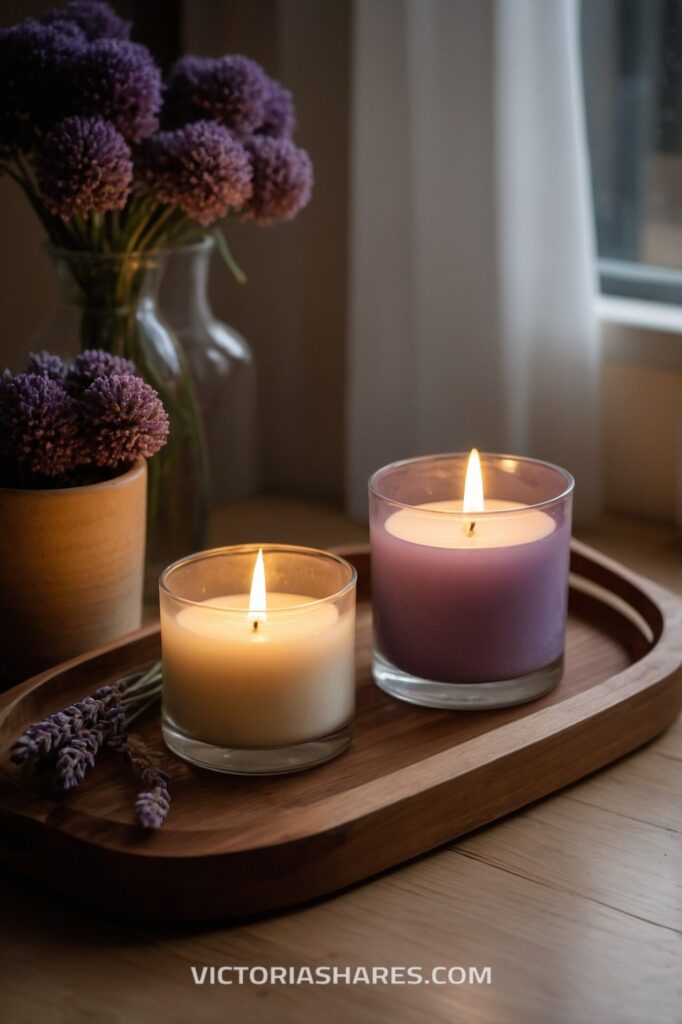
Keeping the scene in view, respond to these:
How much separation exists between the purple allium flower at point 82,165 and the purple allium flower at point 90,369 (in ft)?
0.36

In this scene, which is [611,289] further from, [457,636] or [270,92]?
[457,636]

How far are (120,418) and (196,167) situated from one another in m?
0.20

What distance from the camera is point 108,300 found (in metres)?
0.99

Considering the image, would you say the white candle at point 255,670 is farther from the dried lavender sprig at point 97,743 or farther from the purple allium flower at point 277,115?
the purple allium flower at point 277,115

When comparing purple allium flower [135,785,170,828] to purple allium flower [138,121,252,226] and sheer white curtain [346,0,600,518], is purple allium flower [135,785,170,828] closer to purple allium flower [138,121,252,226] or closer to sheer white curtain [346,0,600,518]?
purple allium flower [138,121,252,226]

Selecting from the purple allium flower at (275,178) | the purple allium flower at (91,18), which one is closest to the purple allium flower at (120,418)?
the purple allium flower at (275,178)

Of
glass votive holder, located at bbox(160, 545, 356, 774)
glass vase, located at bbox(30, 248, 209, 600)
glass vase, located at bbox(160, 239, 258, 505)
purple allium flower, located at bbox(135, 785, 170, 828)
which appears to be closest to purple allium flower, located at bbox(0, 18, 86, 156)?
glass vase, located at bbox(30, 248, 209, 600)

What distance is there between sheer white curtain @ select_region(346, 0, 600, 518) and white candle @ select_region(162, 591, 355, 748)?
1.82 ft

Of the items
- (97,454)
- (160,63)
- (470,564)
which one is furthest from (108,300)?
(160,63)

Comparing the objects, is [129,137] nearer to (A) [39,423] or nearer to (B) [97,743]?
(A) [39,423]

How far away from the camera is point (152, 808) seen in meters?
0.66

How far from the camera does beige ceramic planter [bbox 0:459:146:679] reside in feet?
2.74

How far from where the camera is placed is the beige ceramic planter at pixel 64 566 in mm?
835

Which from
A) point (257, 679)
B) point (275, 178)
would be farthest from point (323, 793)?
point (275, 178)
